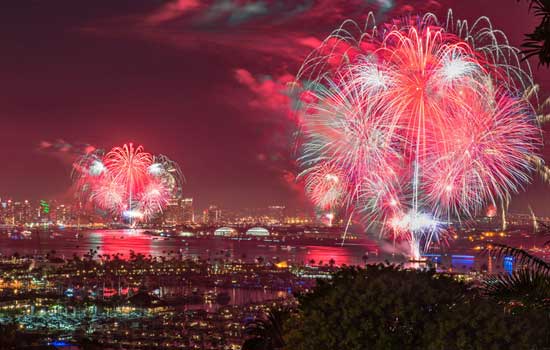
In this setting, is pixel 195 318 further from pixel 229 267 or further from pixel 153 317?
pixel 229 267

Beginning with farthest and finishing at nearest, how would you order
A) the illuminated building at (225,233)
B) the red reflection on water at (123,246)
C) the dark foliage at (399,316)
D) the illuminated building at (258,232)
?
the illuminated building at (258,232) < the illuminated building at (225,233) < the red reflection on water at (123,246) < the dark foliage at (399,316)

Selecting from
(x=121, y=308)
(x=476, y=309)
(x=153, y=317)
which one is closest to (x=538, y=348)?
(x=476, y=309)

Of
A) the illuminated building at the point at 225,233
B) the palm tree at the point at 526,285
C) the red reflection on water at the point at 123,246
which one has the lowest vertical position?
the palm tree at the point at 526,285

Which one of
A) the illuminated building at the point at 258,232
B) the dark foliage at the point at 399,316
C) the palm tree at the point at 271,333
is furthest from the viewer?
the illuminated building at the point at 258,232

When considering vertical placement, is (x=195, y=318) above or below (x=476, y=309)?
below

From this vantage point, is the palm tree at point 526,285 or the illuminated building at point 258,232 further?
the illuminated building at point 258,232

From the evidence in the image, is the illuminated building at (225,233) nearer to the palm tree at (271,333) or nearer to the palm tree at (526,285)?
the palm tree at (271,333)

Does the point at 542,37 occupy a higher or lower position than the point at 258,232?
lower

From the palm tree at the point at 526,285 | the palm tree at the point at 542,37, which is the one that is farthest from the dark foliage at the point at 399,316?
the palm tree at the point at 542,37

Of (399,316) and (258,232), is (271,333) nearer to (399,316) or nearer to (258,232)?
(399,316)

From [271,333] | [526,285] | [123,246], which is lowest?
[271,333]

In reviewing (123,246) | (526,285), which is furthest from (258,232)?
(526,285)
